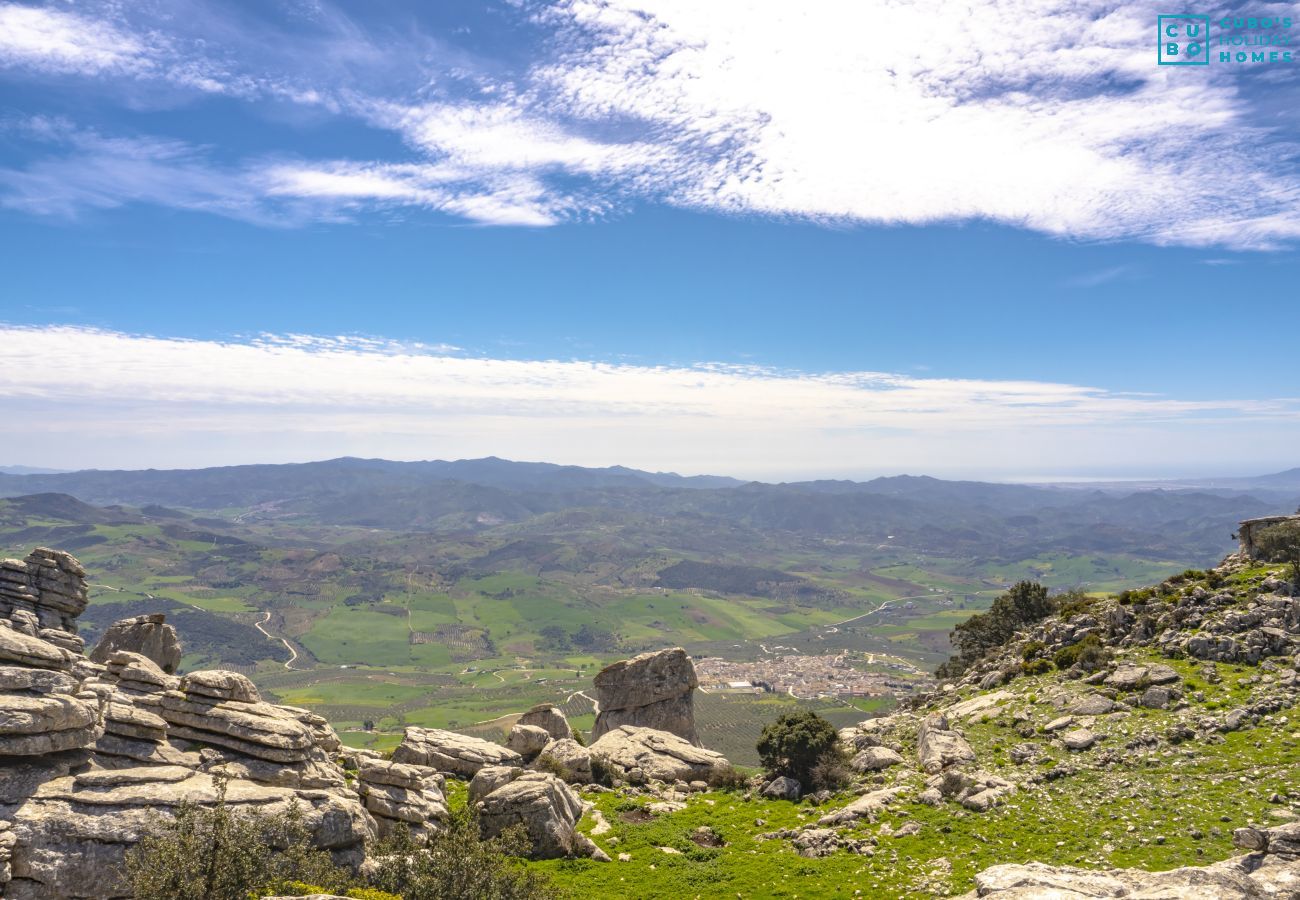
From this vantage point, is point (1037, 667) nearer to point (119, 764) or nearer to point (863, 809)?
point (863, 809)

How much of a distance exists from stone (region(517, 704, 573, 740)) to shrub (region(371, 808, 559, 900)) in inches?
1208

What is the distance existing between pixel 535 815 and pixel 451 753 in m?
14.6

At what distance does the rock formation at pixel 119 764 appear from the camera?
2355 cm

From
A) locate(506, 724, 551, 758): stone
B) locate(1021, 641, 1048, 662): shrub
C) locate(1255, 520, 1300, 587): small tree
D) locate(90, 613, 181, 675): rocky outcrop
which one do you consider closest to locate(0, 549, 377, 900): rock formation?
locate(90, 613, 181, 675): rocky outcrop

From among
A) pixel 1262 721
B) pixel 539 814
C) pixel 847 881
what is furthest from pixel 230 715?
pixel 1262 721

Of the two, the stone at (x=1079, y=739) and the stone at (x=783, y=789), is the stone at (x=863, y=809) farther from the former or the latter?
the stone at (x=1079, y=739)

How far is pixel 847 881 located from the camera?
31.0 metres

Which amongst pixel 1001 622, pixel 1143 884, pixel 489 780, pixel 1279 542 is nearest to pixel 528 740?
pixel 489 780

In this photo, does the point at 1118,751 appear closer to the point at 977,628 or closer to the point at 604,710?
the point at 977,628

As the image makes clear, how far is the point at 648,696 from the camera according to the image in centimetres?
7162

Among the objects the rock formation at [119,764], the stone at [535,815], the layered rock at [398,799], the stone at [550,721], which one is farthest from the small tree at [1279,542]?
the rock formation at [119,764]

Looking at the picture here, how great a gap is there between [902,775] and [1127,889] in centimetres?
2670

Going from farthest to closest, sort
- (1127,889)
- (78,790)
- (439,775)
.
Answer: (439,775), (78,790), (1127,889)

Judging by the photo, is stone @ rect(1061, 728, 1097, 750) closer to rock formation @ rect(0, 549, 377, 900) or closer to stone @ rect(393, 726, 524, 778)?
stone @ rect(393, 726, 524, 778)
